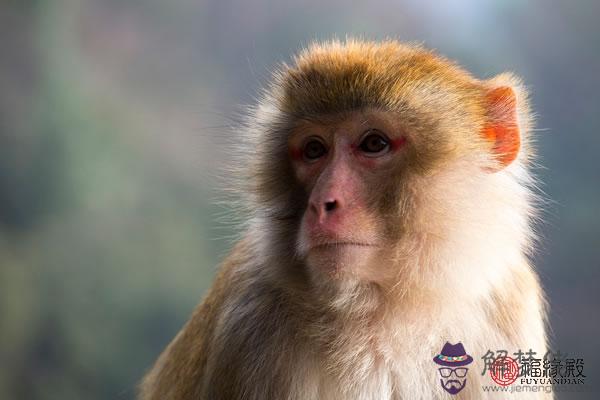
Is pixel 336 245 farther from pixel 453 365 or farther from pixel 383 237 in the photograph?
pixel 453 365

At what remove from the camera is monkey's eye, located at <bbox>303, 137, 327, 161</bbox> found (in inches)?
93.6

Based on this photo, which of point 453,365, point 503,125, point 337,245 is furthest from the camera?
point 503,125

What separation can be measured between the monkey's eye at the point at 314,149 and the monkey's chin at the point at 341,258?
374 mm

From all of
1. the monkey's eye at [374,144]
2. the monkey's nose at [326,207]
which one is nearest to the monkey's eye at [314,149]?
the monkey's eye at [374,144]

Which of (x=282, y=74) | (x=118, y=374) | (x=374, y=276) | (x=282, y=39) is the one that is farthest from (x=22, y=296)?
(x=374, y=276)

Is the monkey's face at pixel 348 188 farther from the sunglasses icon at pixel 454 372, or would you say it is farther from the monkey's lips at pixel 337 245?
the sunglasses icon at pixel 454 372

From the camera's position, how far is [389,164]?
2225 millimetres

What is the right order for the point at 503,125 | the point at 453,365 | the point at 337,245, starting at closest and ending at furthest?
the point at 337,245 → the point at 453,365 → the point at 503,125

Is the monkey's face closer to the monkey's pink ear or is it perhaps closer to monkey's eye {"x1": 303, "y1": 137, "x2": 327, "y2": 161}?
monkey's eye {"x1": 303, "y1": 137, "x2": 327, "y2": 161}

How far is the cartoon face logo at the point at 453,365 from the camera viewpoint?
221 centimetres

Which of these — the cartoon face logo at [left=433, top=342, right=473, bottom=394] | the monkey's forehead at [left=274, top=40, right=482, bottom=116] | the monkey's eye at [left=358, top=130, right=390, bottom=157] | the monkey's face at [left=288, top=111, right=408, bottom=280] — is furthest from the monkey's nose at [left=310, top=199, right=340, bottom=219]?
the cartoon face logo at [left=433, top=342, right=473, bottom=394]

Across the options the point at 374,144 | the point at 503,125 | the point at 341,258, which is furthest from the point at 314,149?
the point at 503,125

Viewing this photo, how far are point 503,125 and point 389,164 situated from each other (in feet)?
1.42


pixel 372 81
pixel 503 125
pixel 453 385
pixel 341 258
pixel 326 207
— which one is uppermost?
pixel 372 81
